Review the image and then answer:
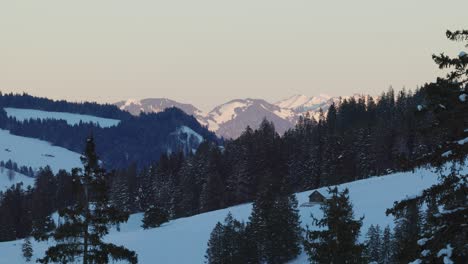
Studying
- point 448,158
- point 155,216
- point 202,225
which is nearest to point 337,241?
point 448,158

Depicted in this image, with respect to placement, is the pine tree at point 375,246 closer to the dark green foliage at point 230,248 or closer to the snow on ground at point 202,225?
the snow on ground at point 202,225

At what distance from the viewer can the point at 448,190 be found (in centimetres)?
1300

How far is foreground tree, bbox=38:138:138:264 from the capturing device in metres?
20.0

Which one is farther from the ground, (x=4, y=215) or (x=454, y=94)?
(x=4, y=215)

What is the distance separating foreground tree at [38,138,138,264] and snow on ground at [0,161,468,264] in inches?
2051

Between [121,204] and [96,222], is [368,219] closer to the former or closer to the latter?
[96,222]

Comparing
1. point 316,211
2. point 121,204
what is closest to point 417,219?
point 316,211

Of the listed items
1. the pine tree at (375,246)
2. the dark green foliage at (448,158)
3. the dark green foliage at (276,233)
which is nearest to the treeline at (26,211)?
the dark green foliage at (276,233)

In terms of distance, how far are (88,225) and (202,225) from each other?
74.5 meters

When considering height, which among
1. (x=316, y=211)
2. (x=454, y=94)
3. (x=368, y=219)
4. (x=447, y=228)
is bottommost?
(x=447, y=228)

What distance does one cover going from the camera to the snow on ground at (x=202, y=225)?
82.1 metres

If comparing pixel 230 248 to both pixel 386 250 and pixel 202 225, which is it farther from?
pixel 202 225

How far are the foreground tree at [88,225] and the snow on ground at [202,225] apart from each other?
52104 millimetres

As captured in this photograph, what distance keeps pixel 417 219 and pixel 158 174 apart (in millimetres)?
96242
